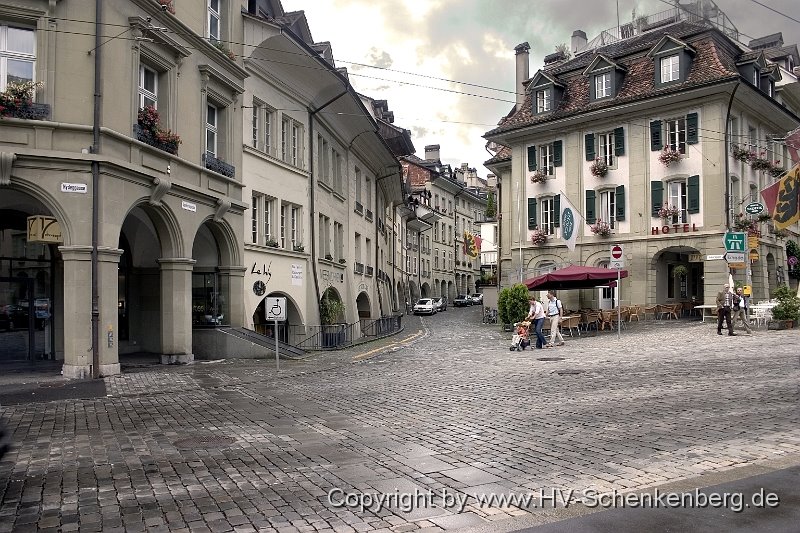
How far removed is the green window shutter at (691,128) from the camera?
34344mm

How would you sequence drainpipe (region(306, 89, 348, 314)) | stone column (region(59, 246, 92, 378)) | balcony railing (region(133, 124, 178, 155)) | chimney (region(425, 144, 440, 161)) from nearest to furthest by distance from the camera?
stone column (region(59, 246, 92, 378)), balcony railing (region(133, 124, 178, 155)), drainpipe (region(306, 89, 348, 314)), chimney (region(425, 144, 440, 161))

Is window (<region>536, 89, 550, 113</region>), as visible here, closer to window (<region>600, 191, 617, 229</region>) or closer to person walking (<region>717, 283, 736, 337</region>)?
window (<region>600, 191, 617, 229</region>)

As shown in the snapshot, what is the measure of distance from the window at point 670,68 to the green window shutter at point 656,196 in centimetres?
534

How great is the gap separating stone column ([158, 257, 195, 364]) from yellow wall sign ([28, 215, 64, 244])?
375cm

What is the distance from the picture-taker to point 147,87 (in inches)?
730

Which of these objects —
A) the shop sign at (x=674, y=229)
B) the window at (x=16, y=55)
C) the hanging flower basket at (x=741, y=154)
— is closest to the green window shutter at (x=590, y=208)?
the shop sign at (x=674, y=229)

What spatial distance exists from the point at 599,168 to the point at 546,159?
4.18 meters

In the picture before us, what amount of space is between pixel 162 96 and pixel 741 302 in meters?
21.1

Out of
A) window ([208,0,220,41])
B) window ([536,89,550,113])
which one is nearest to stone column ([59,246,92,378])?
window ([208,0,220,41])

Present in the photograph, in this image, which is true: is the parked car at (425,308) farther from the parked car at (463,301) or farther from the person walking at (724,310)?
the person walking at (724,310)

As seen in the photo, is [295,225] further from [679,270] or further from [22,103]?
[679,270]

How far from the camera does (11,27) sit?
15375 mm

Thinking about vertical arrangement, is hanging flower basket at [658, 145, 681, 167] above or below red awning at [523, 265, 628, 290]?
above

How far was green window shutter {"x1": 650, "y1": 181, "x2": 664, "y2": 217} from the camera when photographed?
3550 centimetres
